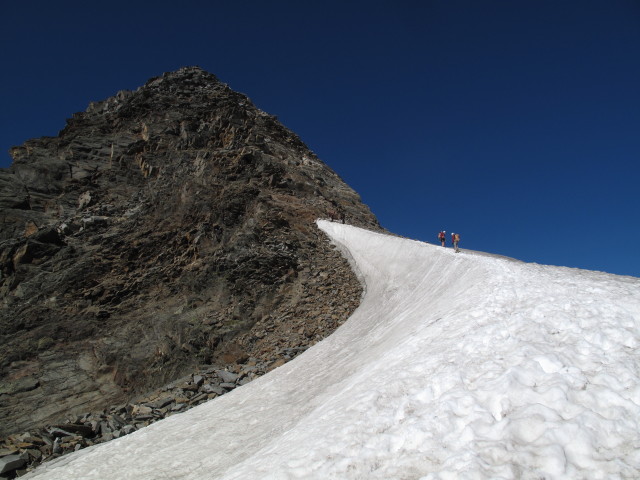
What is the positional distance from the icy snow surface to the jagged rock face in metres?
8.22

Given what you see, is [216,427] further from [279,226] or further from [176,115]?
[176,115]

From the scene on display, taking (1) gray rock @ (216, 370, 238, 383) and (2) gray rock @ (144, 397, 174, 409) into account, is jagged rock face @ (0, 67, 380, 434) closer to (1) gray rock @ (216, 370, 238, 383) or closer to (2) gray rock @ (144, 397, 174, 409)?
(1) gray rock @ (216, 370, 238, 383)

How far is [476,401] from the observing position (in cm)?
432

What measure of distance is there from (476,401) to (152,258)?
2467 cm

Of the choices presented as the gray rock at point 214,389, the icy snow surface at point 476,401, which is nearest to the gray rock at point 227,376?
the gray rock at point 214,389

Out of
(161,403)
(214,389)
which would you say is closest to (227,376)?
(214,389)

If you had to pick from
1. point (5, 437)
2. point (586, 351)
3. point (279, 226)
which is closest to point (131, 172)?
point (279, 226)

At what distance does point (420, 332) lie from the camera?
7.00m

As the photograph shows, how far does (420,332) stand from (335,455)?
3.22 meters

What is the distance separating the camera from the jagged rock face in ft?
58.6

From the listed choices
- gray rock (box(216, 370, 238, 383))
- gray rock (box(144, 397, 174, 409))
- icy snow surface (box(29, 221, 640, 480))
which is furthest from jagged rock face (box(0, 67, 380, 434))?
icy snow surface (box(29, 221, 640, 480))

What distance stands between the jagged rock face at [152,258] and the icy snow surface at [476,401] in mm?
8223

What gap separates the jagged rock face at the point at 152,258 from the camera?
17875 millimetres

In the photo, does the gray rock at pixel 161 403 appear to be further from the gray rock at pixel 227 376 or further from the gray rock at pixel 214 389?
the gray rock at pixel 227 376
